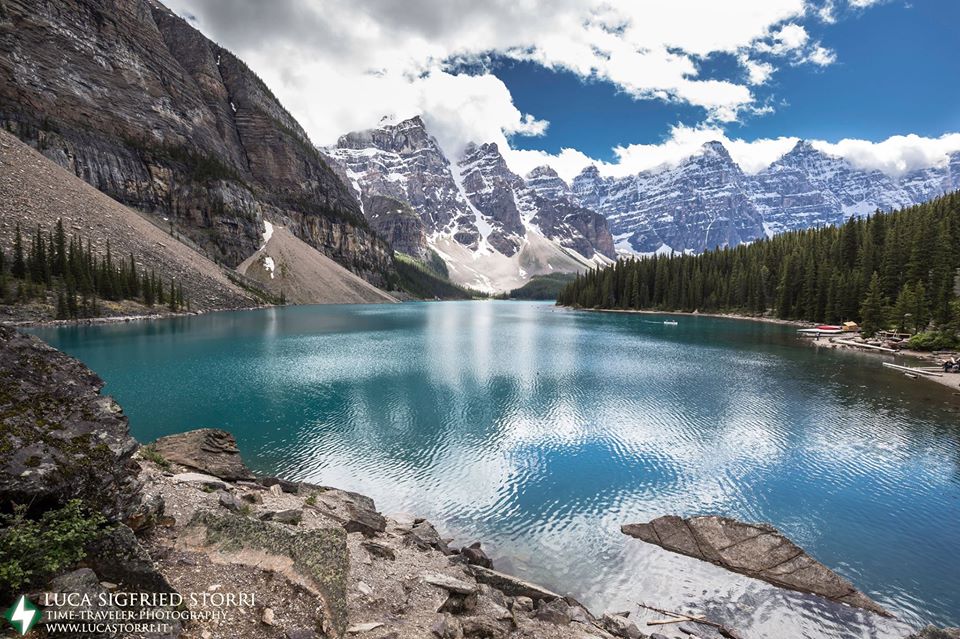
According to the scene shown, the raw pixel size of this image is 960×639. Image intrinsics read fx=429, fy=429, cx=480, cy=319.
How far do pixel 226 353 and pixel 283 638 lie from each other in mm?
57003

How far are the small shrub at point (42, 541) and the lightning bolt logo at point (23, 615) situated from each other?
0.24 meters

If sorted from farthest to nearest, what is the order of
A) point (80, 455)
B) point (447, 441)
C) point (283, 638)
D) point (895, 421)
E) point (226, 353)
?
1. point (226, 353)
2. point (895, 421)
3. point (447, 441)
4. point (80, 455)
5. point (283, 638)

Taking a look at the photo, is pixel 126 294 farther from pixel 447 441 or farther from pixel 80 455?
pixel 80 455

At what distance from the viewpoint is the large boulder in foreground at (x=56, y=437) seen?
6777mm

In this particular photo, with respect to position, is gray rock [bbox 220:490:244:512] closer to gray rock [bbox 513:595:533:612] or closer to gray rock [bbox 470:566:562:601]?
gray rock [bbox 470:566:562:601]

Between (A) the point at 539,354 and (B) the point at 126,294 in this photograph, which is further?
(B) the point at 126,294

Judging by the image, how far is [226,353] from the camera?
182 feet

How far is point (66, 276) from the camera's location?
82.7 metres

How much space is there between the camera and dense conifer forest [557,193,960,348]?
220 feet

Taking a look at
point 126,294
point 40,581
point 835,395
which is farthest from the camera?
point 126,294

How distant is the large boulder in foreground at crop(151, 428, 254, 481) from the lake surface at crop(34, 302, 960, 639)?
3.64 m

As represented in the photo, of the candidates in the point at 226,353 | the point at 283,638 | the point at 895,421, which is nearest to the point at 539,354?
the point at 895,421

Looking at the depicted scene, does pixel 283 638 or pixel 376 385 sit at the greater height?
pixel 283 638

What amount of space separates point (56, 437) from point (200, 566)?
11.3 ft
